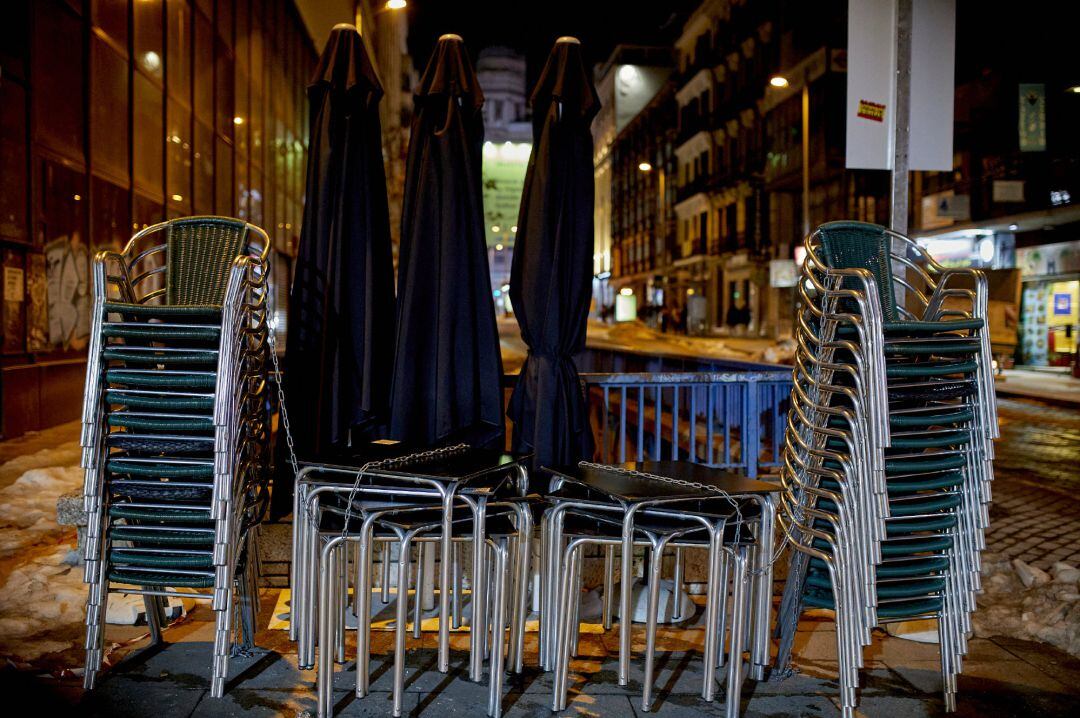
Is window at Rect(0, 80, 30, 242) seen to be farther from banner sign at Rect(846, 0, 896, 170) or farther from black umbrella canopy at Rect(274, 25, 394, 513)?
banner sign at Rect(846, 0, 896, 170)

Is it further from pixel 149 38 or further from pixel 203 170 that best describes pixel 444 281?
pixel 203 170

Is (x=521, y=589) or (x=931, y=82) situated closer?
(x=521, y=589)

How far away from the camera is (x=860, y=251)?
3.80m

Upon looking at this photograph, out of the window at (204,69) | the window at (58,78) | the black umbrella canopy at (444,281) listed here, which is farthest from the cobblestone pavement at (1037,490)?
the window at (204,69)

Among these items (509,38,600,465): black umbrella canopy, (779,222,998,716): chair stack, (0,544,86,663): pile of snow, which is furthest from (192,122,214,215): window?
(779,222,998,716): chair stack

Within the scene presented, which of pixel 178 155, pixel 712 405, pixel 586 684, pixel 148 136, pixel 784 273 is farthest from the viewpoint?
pixel 784 273

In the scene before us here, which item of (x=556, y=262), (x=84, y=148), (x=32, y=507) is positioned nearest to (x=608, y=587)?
(x=556, y=262)

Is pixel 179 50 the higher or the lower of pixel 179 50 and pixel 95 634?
the higher

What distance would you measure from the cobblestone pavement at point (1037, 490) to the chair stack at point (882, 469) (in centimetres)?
262

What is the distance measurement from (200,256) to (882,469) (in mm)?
3218

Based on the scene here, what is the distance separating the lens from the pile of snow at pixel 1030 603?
4129 millimetres

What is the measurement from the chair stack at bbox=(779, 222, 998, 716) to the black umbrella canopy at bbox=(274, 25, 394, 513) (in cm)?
234

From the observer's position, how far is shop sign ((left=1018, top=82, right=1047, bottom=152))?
73.4ft

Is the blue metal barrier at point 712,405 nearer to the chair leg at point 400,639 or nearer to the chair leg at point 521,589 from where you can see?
the chair leg at point 521,589
